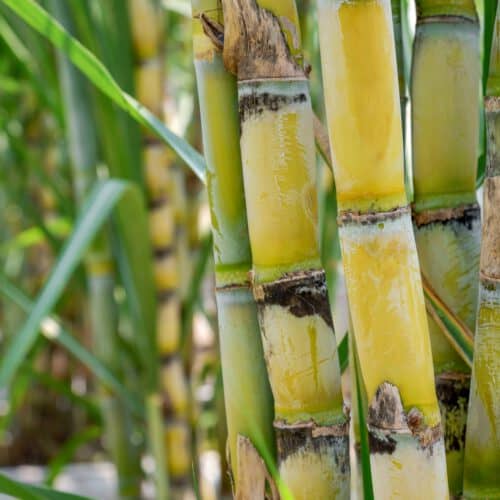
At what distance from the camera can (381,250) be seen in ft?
0.90

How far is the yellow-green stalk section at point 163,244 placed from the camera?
0.78 m

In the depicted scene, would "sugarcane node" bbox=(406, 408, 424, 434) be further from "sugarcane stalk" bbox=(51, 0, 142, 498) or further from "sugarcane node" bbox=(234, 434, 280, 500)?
"sugarcane stalk" bbox=(51, 0, 142, 498)

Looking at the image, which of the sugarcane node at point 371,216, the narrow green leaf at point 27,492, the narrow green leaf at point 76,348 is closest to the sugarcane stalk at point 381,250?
the sugarcane node at point 371,216

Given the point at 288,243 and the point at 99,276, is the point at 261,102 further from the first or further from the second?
the point at 99,276

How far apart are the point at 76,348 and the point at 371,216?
1.67 ft

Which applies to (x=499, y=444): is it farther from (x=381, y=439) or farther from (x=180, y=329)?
(x=180, y=329)

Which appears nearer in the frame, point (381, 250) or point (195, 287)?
point (381, 250)

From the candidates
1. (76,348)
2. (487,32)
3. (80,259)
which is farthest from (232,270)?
(76,348)

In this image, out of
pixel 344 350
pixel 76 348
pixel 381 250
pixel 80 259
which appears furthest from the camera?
pixel 76 348

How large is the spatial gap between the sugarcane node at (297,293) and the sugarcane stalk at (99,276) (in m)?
0.48

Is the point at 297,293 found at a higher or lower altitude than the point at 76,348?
higher

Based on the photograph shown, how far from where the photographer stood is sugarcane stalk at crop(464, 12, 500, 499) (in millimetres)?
291

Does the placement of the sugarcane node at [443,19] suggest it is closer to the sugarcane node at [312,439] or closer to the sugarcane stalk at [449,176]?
the sugarcane stalk at [449,176]

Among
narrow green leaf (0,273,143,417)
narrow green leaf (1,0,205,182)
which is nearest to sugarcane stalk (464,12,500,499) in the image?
narrow green leaf (1,0,205,182)
